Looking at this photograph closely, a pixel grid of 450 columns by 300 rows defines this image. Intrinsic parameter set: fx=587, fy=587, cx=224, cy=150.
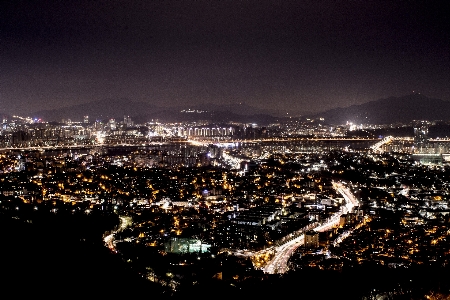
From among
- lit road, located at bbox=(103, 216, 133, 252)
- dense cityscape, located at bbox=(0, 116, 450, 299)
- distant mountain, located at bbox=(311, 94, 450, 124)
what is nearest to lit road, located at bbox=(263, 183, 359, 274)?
dense cityscape, located at bbox=(0, 116, 450, 299)

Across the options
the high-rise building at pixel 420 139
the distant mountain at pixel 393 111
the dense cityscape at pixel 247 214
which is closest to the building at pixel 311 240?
the dense cityscape at pixel 247 214

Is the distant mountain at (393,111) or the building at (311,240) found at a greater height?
the distant mountain at (393,111)

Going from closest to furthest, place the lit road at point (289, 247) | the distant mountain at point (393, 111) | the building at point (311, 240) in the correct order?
the lit road at point (289, 247), the building at point (311, 240), the distant mountain at point (393, 111)

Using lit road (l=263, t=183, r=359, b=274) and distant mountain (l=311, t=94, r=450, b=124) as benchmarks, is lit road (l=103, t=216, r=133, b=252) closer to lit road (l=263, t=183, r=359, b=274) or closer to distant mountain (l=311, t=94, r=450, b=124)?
lit road (l=263, t=183, r=359, b=274)

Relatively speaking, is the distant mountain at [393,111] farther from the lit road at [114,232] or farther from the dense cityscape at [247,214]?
the lit road at [114,232]

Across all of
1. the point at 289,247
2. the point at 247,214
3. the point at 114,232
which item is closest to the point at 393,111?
the point at 247,214

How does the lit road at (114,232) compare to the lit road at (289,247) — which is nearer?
the lit road at (289,247)

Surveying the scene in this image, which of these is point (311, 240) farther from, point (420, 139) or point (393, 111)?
point (393, 111)
